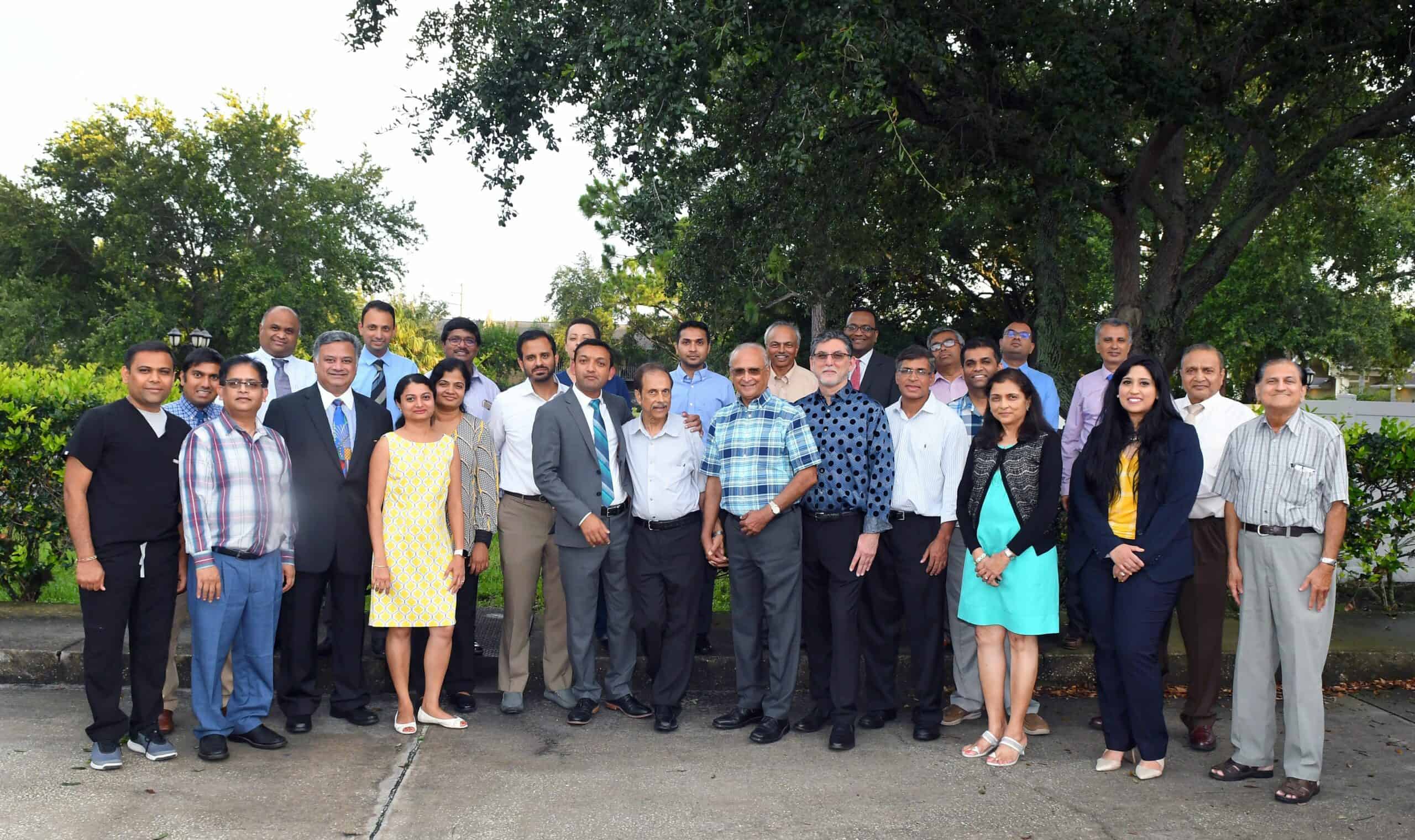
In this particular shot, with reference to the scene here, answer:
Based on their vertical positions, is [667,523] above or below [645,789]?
above

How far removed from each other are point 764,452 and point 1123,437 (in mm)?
1765

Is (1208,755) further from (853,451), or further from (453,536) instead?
(453,536)

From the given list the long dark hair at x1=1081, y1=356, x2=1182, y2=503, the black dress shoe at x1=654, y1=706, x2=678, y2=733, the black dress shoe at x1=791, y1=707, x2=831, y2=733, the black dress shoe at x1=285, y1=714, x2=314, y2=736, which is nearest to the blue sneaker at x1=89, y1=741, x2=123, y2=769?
the black dress shoe at x1=285, y1=714, x2=314, y2=736

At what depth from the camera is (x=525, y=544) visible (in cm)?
586

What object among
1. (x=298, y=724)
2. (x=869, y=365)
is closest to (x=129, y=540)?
(x=298, y=724)

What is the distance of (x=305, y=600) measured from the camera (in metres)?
5.49

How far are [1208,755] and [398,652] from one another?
4.17m

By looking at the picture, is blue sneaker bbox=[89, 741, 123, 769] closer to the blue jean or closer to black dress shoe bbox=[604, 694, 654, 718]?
the blue jean

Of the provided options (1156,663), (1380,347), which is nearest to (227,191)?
(1156,663)

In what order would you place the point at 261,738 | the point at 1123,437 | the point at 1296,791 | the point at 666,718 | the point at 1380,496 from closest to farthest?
the point at 1296,791, the point at 1123,437, the point at 261,738, the point at 666,718, the point at 1380,496

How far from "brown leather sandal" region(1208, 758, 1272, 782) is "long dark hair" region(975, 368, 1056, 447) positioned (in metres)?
1.74

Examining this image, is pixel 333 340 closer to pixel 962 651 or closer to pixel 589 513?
pixel 589 513

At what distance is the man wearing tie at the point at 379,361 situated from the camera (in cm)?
663

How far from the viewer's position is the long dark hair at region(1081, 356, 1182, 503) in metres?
4.82
